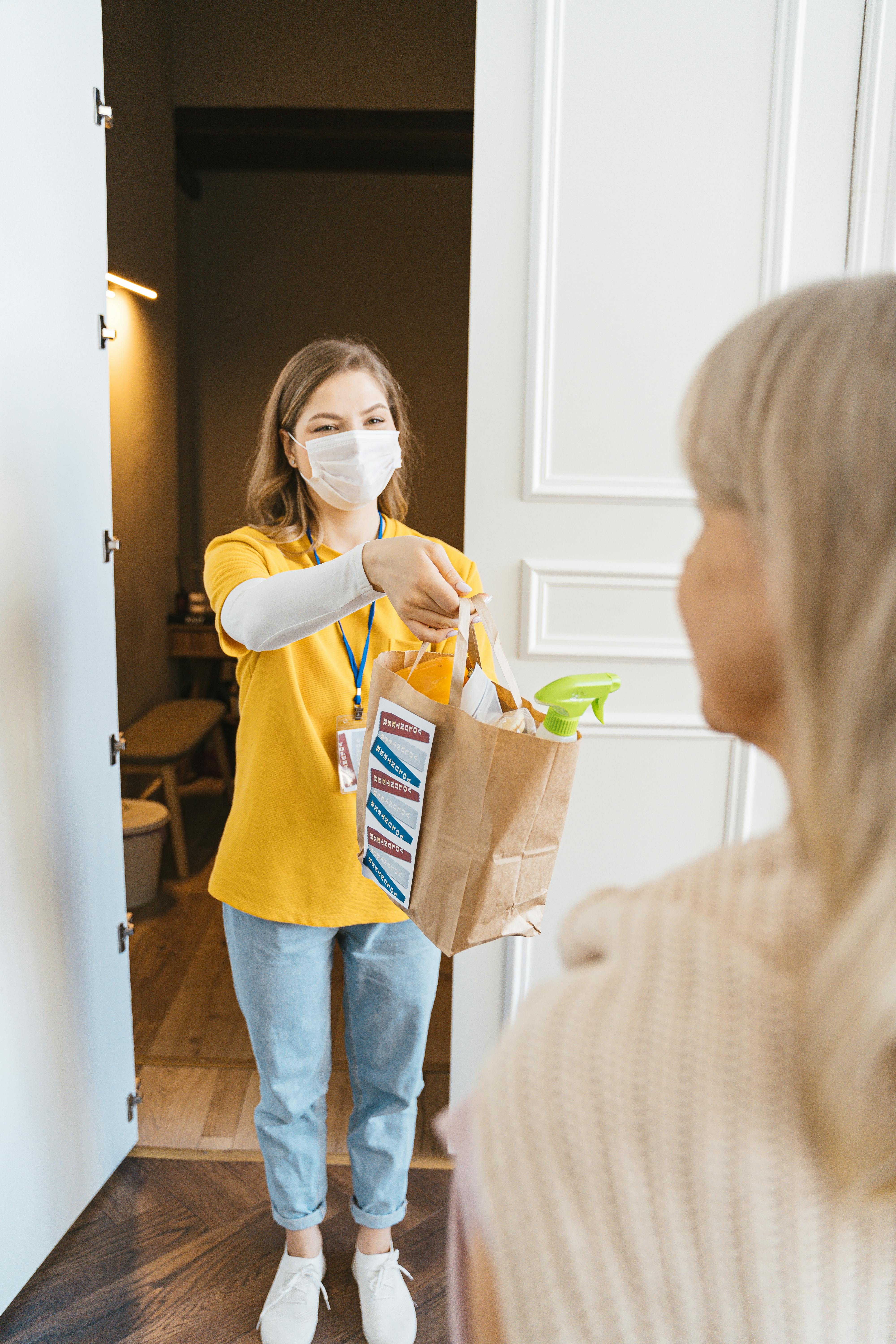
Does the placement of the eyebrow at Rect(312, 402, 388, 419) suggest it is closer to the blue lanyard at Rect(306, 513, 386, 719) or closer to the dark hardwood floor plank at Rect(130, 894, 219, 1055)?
the blue lanyard at Rect(306, 513, 386, 719)

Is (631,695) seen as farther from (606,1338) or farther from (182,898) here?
(182,898)

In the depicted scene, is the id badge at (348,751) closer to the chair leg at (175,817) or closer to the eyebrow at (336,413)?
the eyebrow at (336,413)

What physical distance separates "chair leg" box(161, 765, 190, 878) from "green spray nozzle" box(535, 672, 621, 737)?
7.99 feet

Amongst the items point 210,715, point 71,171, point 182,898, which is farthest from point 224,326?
point 71,171

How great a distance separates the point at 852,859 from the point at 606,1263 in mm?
225

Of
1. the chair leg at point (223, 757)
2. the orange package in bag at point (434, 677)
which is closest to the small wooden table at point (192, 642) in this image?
the chair leg at point (223, 757)

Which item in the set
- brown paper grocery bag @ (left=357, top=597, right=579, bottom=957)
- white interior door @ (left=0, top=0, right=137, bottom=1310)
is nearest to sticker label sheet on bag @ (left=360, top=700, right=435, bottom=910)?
brown paper grocery bag @ (left=357, top=597, right=579, bottom=957)

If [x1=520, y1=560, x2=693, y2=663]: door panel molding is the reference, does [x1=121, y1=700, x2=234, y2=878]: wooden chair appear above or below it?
below

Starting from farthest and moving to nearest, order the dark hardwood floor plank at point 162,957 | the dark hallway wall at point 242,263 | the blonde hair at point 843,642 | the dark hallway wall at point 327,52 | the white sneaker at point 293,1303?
the dark hallway wall at point 327,52, the dark hallway wall at point 242,263, the dark hardwood floor plank at point 162,957, the white sneaker at point 293,1303, the blonde hair at point 843,642

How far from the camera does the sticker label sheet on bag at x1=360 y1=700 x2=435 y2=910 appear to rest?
3.28 feet

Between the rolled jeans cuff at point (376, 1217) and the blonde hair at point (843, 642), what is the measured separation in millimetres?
1327

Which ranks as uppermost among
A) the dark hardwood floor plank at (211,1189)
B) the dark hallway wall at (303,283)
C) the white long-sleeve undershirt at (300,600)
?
the dark hallway wall at (303,283)

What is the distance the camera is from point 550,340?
5.33 ft

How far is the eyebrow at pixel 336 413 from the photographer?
4.33 ft
